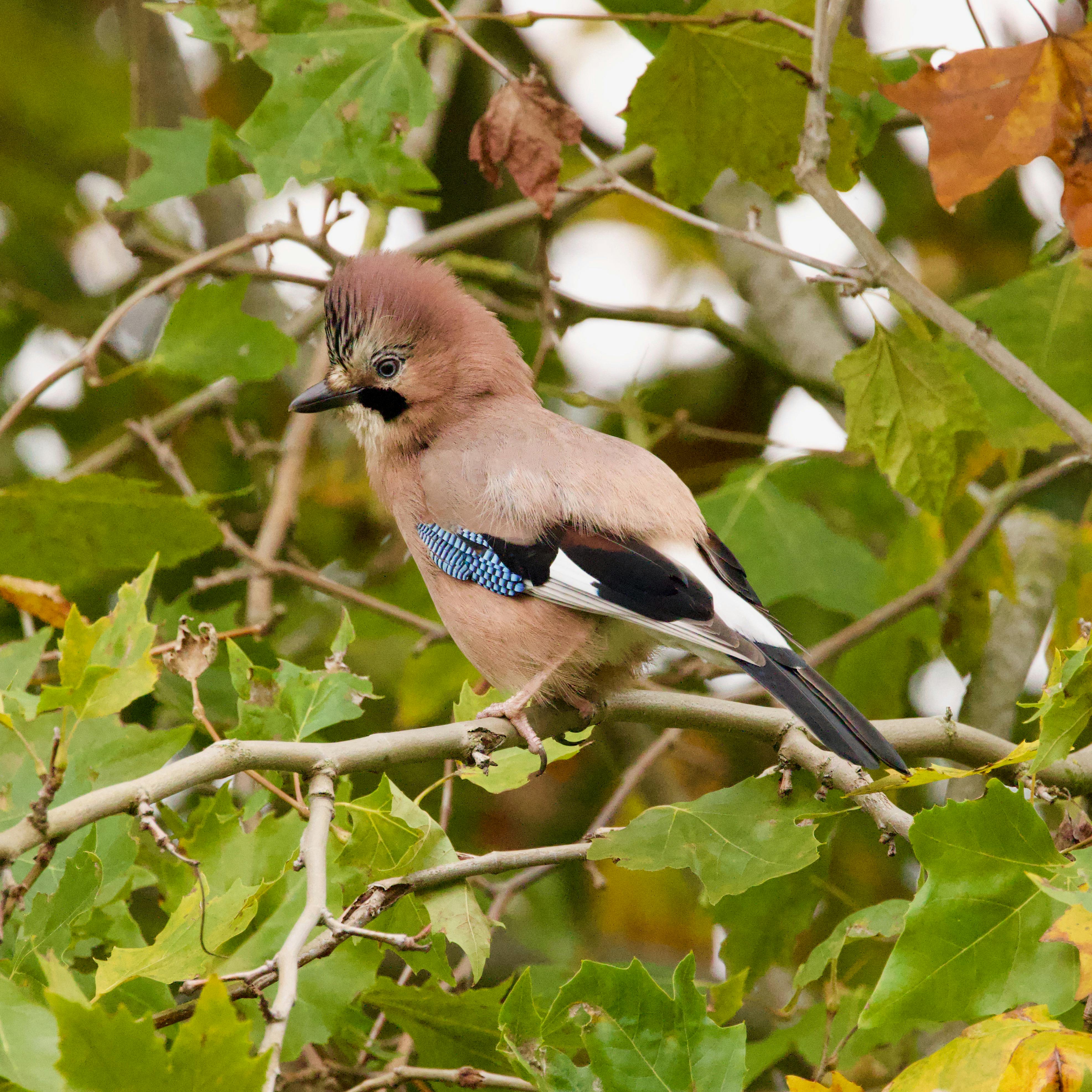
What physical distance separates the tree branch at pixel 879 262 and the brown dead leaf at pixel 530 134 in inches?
31.8

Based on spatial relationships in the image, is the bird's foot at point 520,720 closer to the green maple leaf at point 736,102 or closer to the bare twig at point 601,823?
the bare twig at point 601,823

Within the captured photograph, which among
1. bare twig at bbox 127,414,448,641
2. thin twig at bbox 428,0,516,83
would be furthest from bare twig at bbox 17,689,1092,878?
thin twig at bbox 428,0,516,83

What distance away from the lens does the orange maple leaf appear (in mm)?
2961

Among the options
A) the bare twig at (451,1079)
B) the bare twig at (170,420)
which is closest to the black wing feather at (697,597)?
the bare twig at (451,1079)

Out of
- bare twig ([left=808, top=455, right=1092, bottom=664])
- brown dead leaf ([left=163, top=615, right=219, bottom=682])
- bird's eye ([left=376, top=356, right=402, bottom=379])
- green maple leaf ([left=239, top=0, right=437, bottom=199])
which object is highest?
green maple leaf ([left=239, top=0, right=437, bottom=199])

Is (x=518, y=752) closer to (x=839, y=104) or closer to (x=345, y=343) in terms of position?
(x=345, y=343)

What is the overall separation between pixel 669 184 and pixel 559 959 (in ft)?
9.00

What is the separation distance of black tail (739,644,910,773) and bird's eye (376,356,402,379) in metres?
1.47

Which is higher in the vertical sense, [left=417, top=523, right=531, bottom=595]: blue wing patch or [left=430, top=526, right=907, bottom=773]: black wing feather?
[left=430, top=526, right=907, bottom=773]: black wing feather

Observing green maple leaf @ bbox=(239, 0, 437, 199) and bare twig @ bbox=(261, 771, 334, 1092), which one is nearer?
bare twig @ bbox=(261, 771, 334, 1092)

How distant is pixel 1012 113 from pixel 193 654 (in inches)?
84.3

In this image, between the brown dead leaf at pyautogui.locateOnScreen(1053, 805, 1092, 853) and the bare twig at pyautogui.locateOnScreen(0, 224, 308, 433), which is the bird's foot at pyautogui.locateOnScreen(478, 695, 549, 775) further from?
the bare twig at pyautogui.locateOnScreen(0, 224, 308, 433)

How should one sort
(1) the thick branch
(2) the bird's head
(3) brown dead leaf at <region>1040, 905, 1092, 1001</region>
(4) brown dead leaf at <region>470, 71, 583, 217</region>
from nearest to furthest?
(3) brown dead leaf at <region>1040, 905, 1092, 1001</region> → (4) brown dead leaf at <region>470, 71, 583, 217</region> → (2) the bird's head → (1) the thick branch

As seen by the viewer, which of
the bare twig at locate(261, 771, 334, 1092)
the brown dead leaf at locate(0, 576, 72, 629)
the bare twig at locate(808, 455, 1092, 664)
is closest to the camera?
the bare twig at locate(261, 771, 334, 1092)
